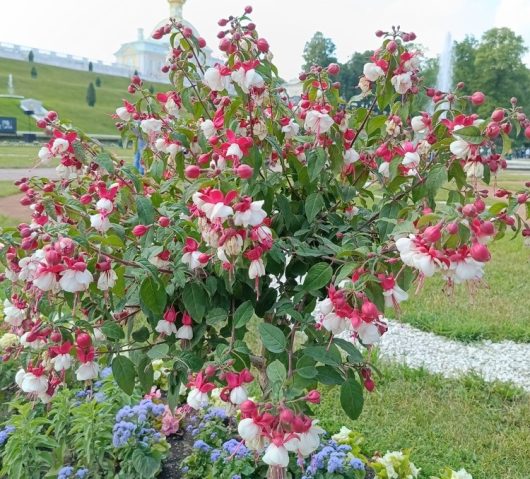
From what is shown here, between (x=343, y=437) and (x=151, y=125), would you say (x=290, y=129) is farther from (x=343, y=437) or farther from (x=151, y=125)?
(x=343, y=437)

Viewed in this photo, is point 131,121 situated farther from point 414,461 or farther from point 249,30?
point 414,461

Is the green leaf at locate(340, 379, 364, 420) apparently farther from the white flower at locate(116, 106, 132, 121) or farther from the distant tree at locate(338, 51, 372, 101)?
the white flower at locate(116, 106, 132, 121)

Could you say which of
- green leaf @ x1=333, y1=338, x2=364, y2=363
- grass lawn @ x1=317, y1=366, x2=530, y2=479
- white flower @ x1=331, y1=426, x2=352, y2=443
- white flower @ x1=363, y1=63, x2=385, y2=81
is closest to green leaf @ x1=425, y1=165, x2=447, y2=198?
white flower @ x1=363, y1=63, x2=385, y2=81

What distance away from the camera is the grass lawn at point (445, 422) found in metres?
2.59

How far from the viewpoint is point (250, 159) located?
4.21 feet

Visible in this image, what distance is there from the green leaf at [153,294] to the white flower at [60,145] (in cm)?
48

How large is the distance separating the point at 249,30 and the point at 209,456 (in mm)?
1702

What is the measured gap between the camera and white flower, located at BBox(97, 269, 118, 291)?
1.17 metres

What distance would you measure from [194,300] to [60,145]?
549 mm

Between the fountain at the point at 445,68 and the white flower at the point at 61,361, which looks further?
the fountain at the point at 445,68

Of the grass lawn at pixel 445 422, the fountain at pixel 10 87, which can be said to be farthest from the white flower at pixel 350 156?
the fountain at pixel 10 87

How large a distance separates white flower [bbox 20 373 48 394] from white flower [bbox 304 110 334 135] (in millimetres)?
881

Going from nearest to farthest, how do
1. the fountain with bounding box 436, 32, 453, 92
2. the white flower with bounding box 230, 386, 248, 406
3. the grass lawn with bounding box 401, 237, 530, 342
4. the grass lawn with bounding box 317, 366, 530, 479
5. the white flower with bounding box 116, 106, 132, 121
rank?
1. the white flower with bounding box 230, 386, 248, 406
2. the white flower with bounding box 116, 106, 132, 121
3. the grass lawn with bounding box 317, 366, 530, 479
4. the grass lawn with bounding box 401, 237, 530, 342
5. the fountain with bounding box 436, 32, 453, 92

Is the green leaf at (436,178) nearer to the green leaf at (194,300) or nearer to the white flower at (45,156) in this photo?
the green leaf at (194,300)
